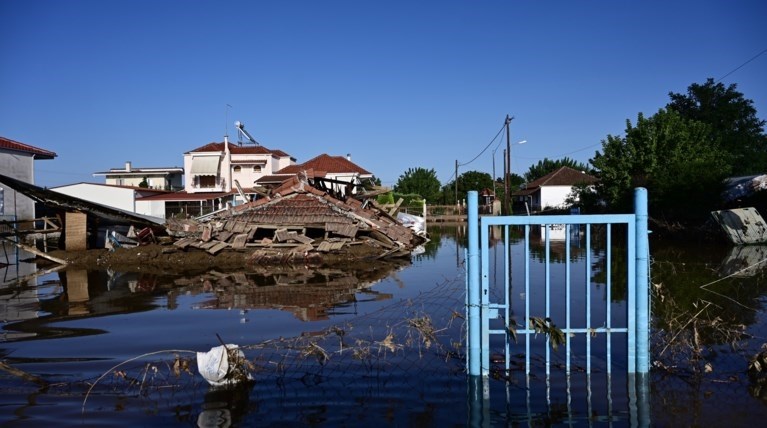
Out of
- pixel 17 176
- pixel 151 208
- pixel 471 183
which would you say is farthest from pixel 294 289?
pixel 471 183

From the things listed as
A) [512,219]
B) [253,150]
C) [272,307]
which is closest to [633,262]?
[512,219]

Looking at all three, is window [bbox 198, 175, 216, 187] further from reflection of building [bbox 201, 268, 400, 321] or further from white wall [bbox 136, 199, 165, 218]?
reflection of building [bbox 201, 268, 400, 321]

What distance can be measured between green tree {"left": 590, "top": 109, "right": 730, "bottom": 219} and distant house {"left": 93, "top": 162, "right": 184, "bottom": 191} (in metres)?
38.0

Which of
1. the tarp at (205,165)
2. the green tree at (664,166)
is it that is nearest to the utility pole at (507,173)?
the green tree at (664,166)

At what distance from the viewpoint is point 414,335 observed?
7.29 meters

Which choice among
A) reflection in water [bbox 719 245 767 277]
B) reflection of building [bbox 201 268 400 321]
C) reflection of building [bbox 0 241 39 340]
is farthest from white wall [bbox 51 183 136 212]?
reflection in water [bbox 719 245 767 277]

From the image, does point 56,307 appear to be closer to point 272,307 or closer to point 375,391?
point 272,307

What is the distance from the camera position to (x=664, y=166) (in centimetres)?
2880

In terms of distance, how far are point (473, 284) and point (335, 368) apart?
2.04 metres

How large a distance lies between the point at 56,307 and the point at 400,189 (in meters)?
49.9

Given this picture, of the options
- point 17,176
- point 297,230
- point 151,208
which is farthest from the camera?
point 151,208

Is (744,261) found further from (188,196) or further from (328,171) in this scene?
(188,196)

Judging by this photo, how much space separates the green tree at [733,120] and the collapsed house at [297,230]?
3521cm

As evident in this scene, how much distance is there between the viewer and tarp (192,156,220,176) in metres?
45.3
